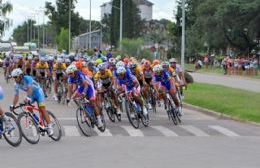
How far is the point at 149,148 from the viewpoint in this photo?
14.0m

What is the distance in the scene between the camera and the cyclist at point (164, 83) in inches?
768

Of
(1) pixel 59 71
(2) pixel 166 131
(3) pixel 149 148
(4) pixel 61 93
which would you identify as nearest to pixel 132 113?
(2) pixel 166 131

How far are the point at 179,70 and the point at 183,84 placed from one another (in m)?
0.70

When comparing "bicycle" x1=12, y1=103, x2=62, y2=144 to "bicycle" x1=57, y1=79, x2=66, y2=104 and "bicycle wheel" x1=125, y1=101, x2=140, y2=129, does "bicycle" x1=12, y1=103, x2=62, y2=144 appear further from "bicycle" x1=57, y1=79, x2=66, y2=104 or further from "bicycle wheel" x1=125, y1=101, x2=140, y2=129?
"bicycle" x1=57, y1=79, x2=66, y2=104

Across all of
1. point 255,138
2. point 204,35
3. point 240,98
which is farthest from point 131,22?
point 255,138

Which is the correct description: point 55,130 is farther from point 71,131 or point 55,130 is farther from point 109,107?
point 109,107

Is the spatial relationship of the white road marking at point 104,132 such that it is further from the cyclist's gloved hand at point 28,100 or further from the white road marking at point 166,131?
the cyclist's gloved hand at point 28,100

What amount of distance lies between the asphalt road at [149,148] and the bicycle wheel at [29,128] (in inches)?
6.1

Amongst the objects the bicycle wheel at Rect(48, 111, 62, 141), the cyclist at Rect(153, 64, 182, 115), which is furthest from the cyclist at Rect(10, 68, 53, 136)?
the cyclist at Rect(153, 64, 182, 115)

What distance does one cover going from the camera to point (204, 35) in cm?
9012

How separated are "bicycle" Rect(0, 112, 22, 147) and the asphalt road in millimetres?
171

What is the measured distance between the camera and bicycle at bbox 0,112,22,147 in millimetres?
14117

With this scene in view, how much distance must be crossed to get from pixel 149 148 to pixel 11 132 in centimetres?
285

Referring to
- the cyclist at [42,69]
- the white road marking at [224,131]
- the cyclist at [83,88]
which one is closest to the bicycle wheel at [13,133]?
the cyclist at [83,88]
